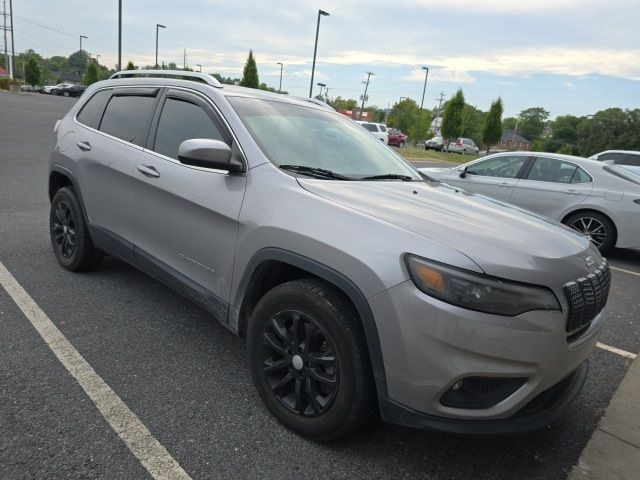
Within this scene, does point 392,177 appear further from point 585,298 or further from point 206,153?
point 585,298

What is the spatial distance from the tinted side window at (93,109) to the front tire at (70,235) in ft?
2.10

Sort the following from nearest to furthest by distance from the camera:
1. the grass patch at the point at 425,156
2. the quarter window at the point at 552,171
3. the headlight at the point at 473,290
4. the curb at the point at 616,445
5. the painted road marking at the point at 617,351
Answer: the headlight at the point at 473,290, the curb at the point at 616,445, the painted road marking at the point at 617,351, the quarter window at the point at 552,171, the grass patch at the point at 425,156

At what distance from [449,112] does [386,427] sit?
38753 mm

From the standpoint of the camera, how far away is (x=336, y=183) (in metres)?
2.61

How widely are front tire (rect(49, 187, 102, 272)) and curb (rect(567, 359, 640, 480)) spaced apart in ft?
12.6

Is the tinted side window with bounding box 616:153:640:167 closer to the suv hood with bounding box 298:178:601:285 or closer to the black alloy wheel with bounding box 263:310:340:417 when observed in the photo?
the suv hood with bounding box 298:178:601:285

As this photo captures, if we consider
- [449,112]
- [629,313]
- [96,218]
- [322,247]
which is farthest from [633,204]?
[449,112]

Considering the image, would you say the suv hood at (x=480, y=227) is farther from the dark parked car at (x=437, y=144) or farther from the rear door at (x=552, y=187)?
the dark parked car at (x=437, y=144)

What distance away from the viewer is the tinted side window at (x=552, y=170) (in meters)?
7.18

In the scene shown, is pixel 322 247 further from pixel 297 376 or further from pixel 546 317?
pixel 546 317

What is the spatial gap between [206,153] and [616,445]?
270 centimetres

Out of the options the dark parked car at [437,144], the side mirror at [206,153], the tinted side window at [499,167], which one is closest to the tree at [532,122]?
the dark parked car at [437,144]

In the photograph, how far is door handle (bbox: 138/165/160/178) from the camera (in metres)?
3.16

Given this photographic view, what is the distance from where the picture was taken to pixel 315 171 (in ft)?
9.03
